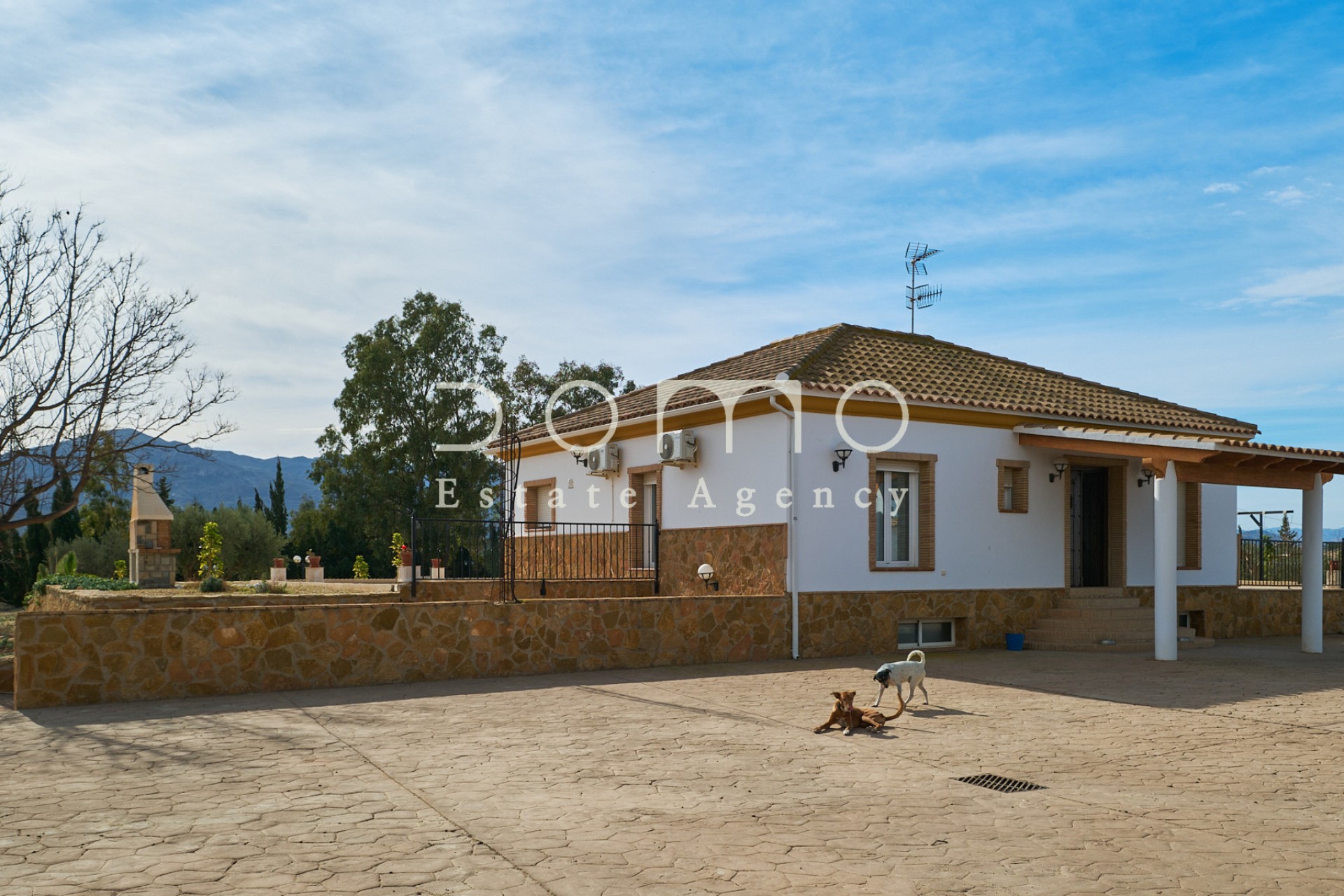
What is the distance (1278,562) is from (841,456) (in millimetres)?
14570

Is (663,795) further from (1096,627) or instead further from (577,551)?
(577,551)

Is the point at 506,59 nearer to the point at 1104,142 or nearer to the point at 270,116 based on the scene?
the point at 270,116

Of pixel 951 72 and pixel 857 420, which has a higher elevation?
pixel 951 72

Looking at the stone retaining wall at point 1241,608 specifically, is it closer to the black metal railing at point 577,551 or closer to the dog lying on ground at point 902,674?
the black metal railing at point 577,551

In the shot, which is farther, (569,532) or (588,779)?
(569,532)

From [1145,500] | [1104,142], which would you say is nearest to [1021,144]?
[1104,142]

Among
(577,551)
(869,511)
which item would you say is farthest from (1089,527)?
(577,551)

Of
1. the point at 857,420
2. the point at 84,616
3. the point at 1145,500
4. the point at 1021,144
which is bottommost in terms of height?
→ the point at 84,616

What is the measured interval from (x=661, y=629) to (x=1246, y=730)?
21.4 feet

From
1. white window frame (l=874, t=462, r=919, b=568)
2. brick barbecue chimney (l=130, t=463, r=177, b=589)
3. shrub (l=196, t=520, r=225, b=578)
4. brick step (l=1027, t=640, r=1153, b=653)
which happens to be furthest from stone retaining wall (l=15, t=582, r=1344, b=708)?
shrub (l=196, t=520, r=225, b=578)

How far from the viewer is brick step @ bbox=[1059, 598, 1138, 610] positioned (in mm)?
16219

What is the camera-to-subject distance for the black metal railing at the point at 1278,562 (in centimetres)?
2277

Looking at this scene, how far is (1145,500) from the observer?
17.6m

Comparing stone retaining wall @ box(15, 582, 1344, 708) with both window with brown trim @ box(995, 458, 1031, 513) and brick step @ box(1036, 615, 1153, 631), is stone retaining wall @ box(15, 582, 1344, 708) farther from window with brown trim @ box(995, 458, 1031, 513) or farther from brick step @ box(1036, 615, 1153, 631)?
window with brown trim @ box(995, 458, 1031, 513)
